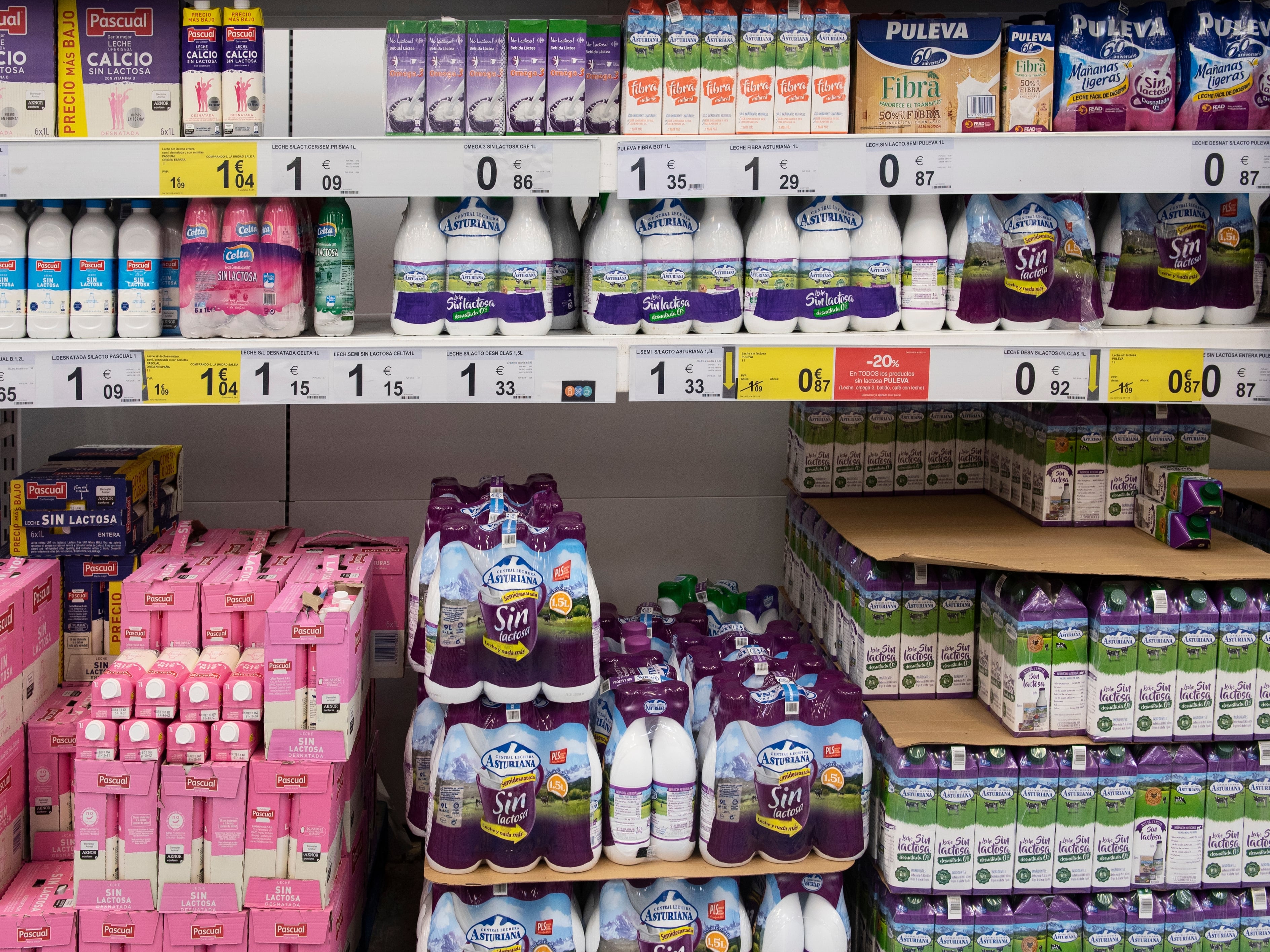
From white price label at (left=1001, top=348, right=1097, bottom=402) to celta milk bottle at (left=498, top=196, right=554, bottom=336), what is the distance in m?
0.91

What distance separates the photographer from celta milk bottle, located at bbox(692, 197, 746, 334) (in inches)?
91.2

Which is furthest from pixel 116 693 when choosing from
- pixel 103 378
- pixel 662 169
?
pixel 662 169

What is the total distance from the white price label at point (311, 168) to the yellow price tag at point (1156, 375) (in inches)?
59.1

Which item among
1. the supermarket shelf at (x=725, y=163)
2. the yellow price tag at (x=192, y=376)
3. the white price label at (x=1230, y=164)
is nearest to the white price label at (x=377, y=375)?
the yellow price tag at (x=192, y=376)

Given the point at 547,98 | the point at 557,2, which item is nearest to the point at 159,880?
the point at 547,98

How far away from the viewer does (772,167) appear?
7.27 feet

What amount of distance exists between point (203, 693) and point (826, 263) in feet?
4.75

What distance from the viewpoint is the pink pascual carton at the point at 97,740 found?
7.12ft

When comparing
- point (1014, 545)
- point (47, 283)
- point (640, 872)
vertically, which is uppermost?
point (47, 283)

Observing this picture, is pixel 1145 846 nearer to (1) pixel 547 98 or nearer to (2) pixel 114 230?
(1) pixel 547 98

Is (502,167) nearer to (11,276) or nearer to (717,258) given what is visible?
(717,258)

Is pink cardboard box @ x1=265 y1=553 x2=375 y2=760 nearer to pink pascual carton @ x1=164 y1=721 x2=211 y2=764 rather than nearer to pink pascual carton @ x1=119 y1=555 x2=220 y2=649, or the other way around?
pink pascual carton @ x1=164 y1=721 x2=211 y2=764

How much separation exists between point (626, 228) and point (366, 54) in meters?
1.19

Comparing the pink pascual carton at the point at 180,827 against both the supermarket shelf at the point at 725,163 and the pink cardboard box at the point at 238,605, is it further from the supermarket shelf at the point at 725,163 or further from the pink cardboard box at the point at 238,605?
the supermarket shelf at the point at 725,163
